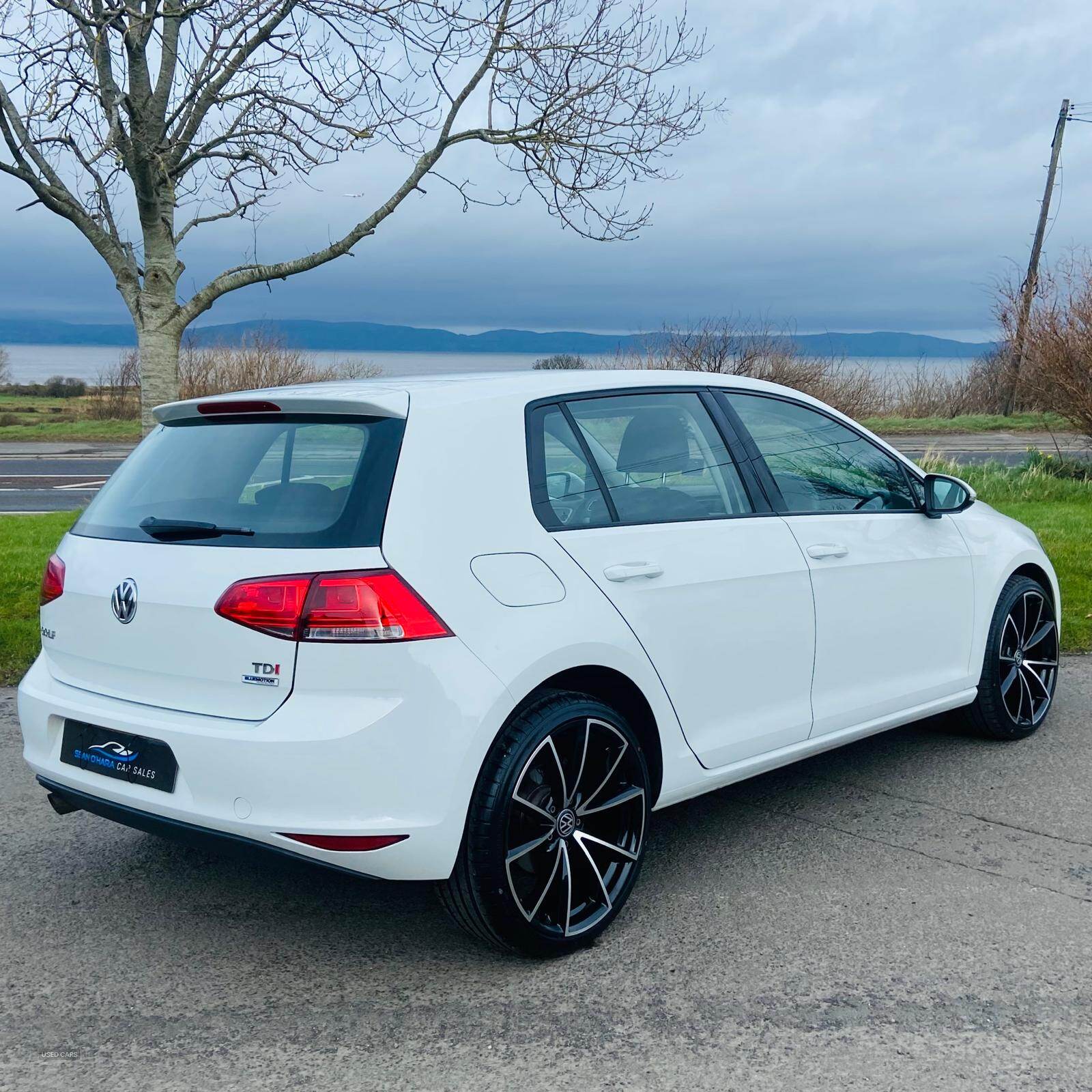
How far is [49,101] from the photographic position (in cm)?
923

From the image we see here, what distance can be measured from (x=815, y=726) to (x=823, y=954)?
40.3 inches

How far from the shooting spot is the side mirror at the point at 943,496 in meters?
4.96

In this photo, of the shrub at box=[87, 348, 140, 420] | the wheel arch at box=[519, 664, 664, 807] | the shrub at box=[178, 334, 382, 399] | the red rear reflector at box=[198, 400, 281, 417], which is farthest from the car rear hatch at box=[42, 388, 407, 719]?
→ the shrub at box=[87, 348, 140, 420]

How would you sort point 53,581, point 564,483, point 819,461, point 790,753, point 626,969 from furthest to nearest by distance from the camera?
1. point 819,461
2. point 790,753
3. point 53,581
4. point 564,483
5. point 626,969

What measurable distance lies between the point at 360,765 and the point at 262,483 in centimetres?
90

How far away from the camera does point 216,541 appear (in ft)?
10.8

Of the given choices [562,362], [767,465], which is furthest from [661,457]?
[562,362]

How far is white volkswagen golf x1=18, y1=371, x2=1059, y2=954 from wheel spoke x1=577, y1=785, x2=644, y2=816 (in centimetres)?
1

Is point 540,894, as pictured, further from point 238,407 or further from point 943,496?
point 943,496

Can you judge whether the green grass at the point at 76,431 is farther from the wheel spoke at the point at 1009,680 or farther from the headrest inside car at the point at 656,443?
the headrest inside car at the point at 656,443

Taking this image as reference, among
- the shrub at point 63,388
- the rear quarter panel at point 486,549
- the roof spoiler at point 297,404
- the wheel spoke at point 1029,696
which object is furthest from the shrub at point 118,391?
the rear quarter panel at point 486,549

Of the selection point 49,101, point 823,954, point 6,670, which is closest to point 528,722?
point 823,954

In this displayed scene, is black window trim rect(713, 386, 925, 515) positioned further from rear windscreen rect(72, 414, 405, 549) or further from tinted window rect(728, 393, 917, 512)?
rear windscreen rect(72, 414, 405, 549)

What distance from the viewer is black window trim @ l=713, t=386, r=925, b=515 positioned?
4.34 m
